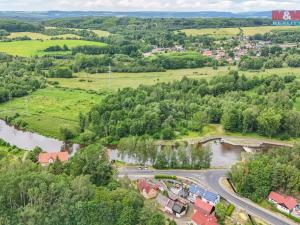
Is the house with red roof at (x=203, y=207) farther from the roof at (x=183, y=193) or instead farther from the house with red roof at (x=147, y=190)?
the house with red roof at (x=147, y=190)

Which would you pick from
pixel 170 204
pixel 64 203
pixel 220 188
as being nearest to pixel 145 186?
pixel 170 204

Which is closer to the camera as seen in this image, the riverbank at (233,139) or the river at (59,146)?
the river at (59,146)

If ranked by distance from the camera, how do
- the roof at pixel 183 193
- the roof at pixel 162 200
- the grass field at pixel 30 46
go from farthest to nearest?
1. the grass field at pixel 30 46
2. the roof at pixel 183 193
3. the roof at pixel 162 200

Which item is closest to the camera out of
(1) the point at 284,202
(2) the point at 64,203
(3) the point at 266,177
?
(2) the point at 64,203

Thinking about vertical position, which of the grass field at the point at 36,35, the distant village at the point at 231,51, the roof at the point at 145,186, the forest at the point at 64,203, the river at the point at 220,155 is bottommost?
the river at the point at 220,155

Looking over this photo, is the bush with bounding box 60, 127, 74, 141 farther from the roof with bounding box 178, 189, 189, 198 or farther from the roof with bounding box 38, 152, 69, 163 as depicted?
the roof with bounding box 178, 189, 189, 198

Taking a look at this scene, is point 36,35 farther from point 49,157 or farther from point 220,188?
point 220,188

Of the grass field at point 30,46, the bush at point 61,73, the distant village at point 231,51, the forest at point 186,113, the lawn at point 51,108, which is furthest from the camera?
the grass field at point 30,46

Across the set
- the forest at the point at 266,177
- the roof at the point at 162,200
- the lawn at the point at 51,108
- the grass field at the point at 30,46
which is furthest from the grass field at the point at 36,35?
the forest at the point at 266,177

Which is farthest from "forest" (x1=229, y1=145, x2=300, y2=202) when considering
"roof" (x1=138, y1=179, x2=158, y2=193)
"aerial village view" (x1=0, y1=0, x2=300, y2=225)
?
"roof" (x1=138, y1=179, x2=158, y2=193)
